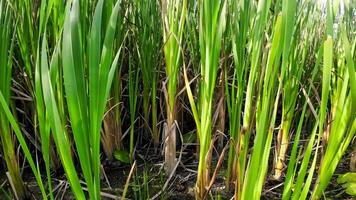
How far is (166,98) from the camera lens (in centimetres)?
83

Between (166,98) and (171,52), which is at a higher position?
(171,52)

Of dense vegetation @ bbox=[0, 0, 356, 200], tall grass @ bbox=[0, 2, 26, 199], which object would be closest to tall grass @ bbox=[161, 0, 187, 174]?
dense vegetation @ bbox=[0, 0, 356, 200]

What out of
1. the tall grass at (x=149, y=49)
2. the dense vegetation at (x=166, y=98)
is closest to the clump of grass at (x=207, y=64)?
the dense vegetation at (x=166, y=98)

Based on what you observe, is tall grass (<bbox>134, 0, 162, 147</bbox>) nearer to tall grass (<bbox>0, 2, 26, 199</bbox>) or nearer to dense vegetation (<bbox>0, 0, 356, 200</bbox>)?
dense vegetation (<bbox>0, 0, 356, 200</bbox>)

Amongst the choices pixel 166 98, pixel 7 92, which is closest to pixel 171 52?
pixel 166 98

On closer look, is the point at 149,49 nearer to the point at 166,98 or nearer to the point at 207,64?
the point at 166,98

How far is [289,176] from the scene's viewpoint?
1.74 ft

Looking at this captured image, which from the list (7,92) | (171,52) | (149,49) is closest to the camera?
(7,92)

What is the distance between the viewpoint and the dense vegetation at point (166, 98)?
1.49 ft

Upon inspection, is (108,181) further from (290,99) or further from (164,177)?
(290,99)

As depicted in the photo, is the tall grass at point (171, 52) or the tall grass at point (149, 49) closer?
the tall grass at point (171, 52)

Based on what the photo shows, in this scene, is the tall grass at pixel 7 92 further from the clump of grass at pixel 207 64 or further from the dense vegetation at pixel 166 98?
the clump of grass at pixel 207 64

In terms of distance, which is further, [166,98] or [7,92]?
[166,98]

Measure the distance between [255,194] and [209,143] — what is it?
0.17 metres
